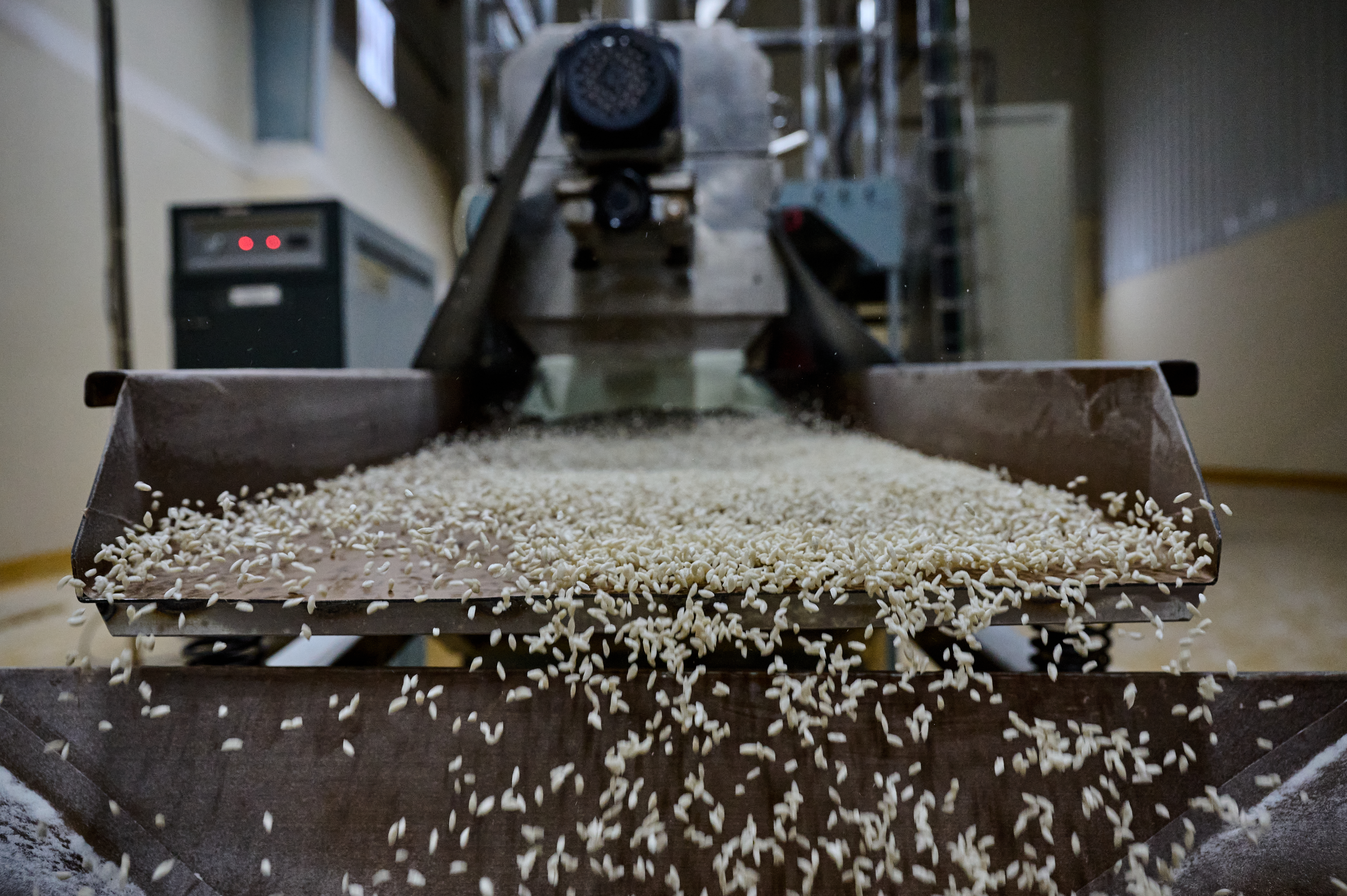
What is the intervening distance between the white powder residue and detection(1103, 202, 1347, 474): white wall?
2504 millimetres

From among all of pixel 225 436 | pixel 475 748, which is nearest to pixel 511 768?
pixel 475 748

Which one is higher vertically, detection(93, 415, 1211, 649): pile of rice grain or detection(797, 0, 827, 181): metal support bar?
detection(797, 0, 827, 181): metal support bar

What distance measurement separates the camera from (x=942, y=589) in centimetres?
69

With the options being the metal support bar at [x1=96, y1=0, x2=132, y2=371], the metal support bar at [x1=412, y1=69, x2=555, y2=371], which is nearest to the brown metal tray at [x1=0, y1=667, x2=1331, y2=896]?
the metal support bar at [x1=412, y1=69, x2=555, y2=371]

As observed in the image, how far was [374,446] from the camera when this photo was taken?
129 centimetres

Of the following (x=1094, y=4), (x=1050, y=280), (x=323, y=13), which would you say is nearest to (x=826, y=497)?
(x=1094, y=4)

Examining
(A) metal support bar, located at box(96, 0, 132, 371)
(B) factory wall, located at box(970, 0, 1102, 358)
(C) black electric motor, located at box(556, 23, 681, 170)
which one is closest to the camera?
(C) black electric motor, located at box(556, 23, 681, 170)

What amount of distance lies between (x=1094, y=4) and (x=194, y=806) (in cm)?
291

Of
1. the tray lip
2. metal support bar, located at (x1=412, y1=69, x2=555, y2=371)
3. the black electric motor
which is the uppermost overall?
the black electric motor

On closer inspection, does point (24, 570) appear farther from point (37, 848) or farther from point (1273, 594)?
point (1273, 594)

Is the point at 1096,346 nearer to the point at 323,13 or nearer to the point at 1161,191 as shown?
the point at 1161,191

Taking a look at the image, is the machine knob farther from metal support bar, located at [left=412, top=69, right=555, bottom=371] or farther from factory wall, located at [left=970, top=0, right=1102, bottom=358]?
factory wall, located at [left=970, top=0, right=1102, bottom=358]

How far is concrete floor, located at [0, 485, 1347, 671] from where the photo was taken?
157 centimetres

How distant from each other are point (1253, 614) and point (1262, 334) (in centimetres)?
211
